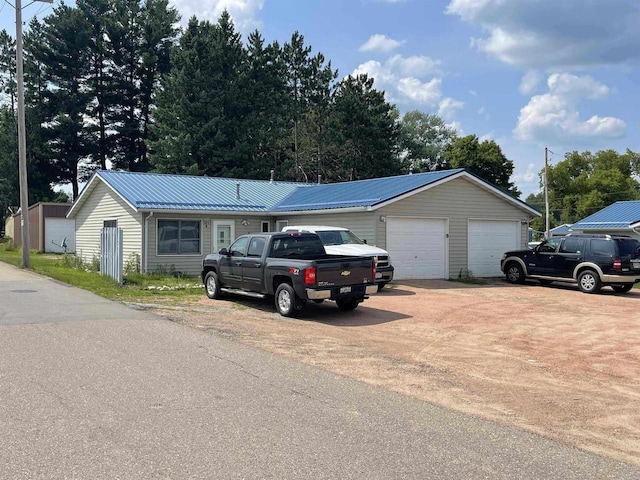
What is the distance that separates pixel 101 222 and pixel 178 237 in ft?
16.7

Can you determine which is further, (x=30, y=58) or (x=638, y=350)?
(x=30, y=58)

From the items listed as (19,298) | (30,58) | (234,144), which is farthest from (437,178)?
(30,58)

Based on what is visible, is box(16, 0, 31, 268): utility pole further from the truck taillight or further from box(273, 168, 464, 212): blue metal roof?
the truck taillight

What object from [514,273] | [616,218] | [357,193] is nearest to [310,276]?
[357,193]

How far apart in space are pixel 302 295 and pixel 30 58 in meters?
53.9


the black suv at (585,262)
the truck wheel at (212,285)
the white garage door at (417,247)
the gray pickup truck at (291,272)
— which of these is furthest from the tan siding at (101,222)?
the black suv at (585,262)

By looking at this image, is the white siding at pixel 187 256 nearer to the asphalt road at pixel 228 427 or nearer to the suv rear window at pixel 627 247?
the asphalt road at pixel 228 427

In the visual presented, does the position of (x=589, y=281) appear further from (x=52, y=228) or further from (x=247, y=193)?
(x=52, y=228)

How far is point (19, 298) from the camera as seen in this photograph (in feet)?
48.2

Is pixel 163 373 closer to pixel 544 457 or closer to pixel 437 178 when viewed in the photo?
pixel 544 457

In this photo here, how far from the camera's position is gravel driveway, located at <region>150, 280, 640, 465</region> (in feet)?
20.7

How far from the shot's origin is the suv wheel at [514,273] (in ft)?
71.2

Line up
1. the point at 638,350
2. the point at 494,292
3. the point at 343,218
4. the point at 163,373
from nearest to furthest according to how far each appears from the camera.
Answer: the point at 163,373, the point at 638,350, the point at 494,292, the point at 343,218

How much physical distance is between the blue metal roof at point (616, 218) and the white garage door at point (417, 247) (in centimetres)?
1342
